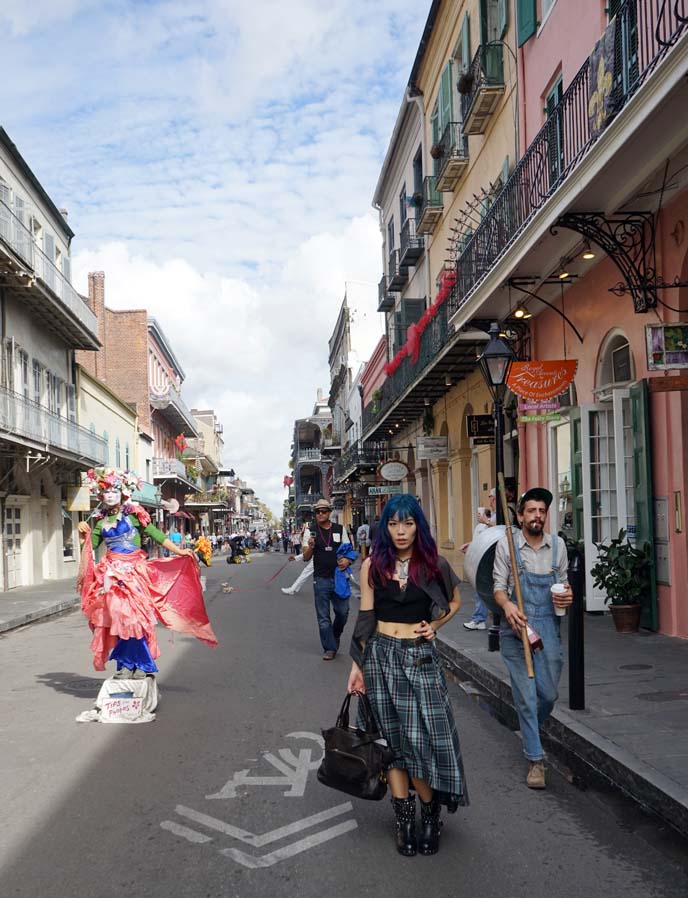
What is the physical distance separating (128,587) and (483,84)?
12331 mm

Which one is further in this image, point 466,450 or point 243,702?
point 466,450

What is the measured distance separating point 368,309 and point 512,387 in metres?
44.5

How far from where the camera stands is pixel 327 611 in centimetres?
1023

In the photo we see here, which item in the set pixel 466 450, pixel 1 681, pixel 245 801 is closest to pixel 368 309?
pixel 466 450

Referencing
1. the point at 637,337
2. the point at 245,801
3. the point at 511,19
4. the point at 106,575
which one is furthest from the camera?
the point at 511,19

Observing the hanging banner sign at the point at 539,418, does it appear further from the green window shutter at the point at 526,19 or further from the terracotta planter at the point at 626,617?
the green window shutter at the point at 526,19

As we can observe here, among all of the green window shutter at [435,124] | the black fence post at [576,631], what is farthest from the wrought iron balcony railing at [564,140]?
the green window shutter at [435,124]

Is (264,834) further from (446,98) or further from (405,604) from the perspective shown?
(446,98)

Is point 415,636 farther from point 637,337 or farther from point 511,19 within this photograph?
point 511,19

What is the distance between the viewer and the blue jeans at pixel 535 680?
511cm

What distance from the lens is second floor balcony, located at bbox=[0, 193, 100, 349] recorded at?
69.9 ft

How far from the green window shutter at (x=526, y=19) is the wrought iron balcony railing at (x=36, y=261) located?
11.9 metres

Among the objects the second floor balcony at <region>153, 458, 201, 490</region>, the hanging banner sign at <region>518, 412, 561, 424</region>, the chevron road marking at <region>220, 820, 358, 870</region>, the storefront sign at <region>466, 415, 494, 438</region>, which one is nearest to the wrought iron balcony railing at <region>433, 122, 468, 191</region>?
the storefront sign at <region>466, 415, 494, 438</region>

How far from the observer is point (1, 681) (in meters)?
9.06
